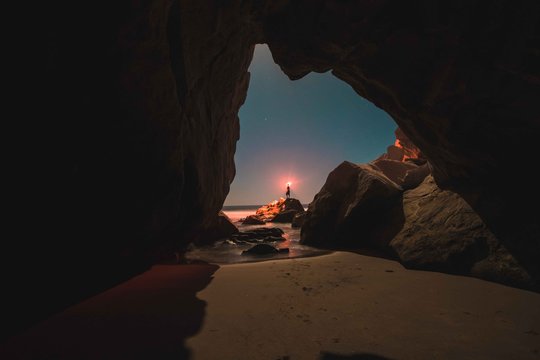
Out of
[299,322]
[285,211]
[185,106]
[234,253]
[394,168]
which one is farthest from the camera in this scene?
[285,211]

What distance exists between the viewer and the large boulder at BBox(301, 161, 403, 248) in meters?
7.79

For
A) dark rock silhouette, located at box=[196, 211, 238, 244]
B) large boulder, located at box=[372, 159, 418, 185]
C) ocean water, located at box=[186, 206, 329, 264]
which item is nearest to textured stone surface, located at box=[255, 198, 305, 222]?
large boulder, located at box=[372, 159, 418, 185]

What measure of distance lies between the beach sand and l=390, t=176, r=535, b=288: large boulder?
32cm

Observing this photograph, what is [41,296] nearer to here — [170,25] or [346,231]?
[170,25]

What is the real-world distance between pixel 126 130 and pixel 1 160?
4.28ft

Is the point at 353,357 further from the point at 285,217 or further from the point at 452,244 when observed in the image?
the point at 285,217

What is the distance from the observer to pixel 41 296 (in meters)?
3.18

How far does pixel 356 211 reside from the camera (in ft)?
27.0

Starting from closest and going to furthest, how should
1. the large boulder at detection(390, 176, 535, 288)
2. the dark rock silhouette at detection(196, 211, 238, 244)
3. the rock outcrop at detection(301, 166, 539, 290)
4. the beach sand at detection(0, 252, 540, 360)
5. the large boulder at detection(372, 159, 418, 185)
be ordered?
the beach sand at detection(0, 252, 540, 360) < the large boulder at detection(390, 176, 535, 288) < the rock outcrop at detection(301, 166, 539, 290) < the dark rock silhouette at detection(196, 211, 238, 244) < the large boulder at detection(372, 159, 418, 185)

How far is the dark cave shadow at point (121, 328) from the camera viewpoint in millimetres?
2414

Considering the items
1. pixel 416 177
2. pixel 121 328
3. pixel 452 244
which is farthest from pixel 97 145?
pixel 416 177

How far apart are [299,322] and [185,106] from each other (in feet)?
13.6

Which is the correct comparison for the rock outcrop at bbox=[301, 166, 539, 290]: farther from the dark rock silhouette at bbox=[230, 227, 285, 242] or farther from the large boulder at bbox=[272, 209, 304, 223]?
the large boulder at bbox=[272, 209, 304, 223]

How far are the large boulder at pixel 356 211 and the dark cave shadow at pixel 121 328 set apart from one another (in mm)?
5717
